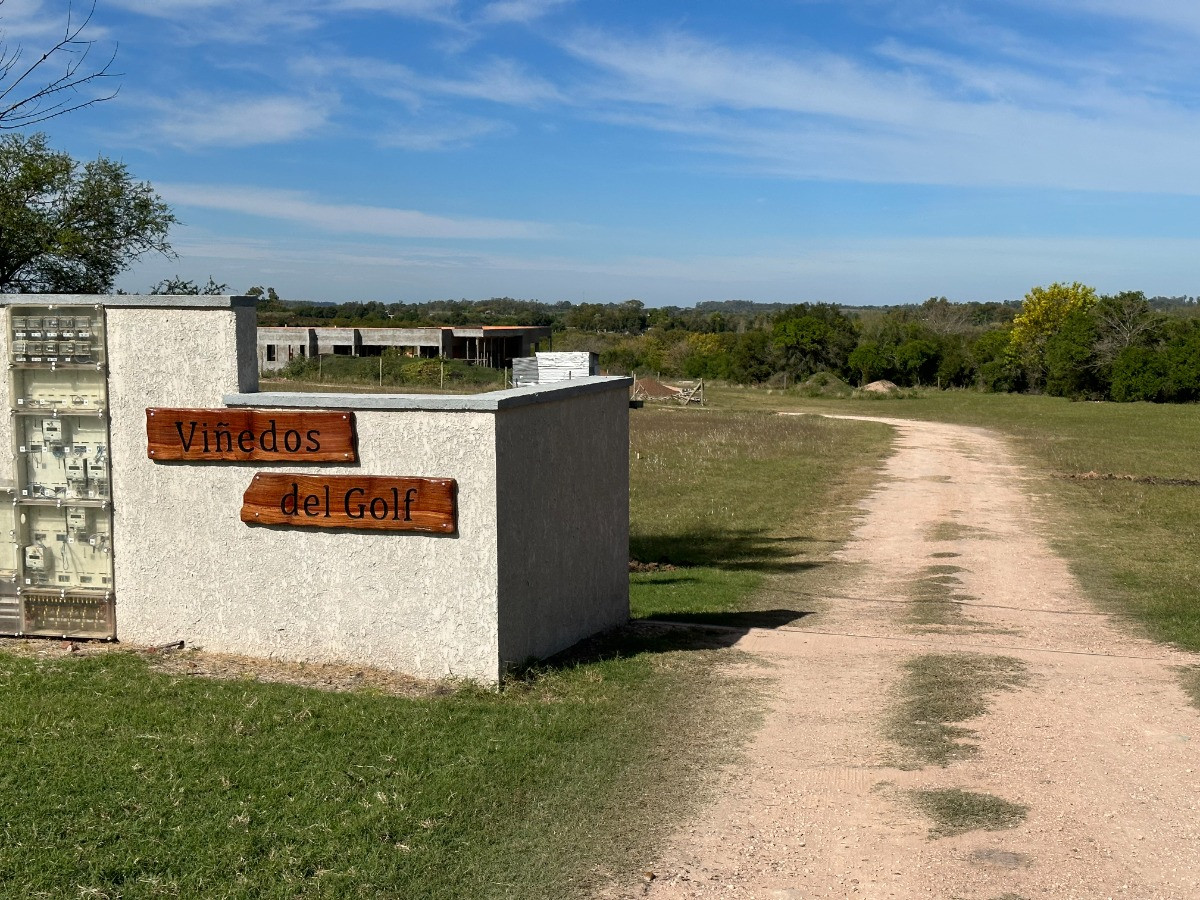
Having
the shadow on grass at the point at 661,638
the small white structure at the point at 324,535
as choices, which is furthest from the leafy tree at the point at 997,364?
the small white structure at the point at 324,535

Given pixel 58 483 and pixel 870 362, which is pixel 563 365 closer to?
pixel 58 483

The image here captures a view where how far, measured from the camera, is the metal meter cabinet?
766cm

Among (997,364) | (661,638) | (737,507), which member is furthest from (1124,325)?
(661,638)

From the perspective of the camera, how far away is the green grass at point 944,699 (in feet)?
21.2

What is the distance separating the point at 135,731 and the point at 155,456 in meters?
2.09

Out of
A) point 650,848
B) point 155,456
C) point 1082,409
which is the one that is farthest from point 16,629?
point 1082,409

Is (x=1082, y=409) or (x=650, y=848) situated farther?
(x=1082, y=409)

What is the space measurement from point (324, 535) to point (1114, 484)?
68.7 feet

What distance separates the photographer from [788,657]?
28.7ft

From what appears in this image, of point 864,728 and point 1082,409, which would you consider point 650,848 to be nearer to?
point 864,728

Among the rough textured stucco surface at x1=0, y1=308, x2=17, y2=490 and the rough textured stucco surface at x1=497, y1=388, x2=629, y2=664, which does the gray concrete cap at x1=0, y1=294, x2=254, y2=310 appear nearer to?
the rough textured stucco surface at x1=0, y1=308, x2=17, y2=490

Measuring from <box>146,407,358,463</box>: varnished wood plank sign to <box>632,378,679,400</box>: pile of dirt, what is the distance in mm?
47719

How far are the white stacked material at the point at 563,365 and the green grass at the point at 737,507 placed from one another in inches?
98.8

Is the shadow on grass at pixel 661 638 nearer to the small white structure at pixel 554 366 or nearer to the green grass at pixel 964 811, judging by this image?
the green grass at pixel 964 811
